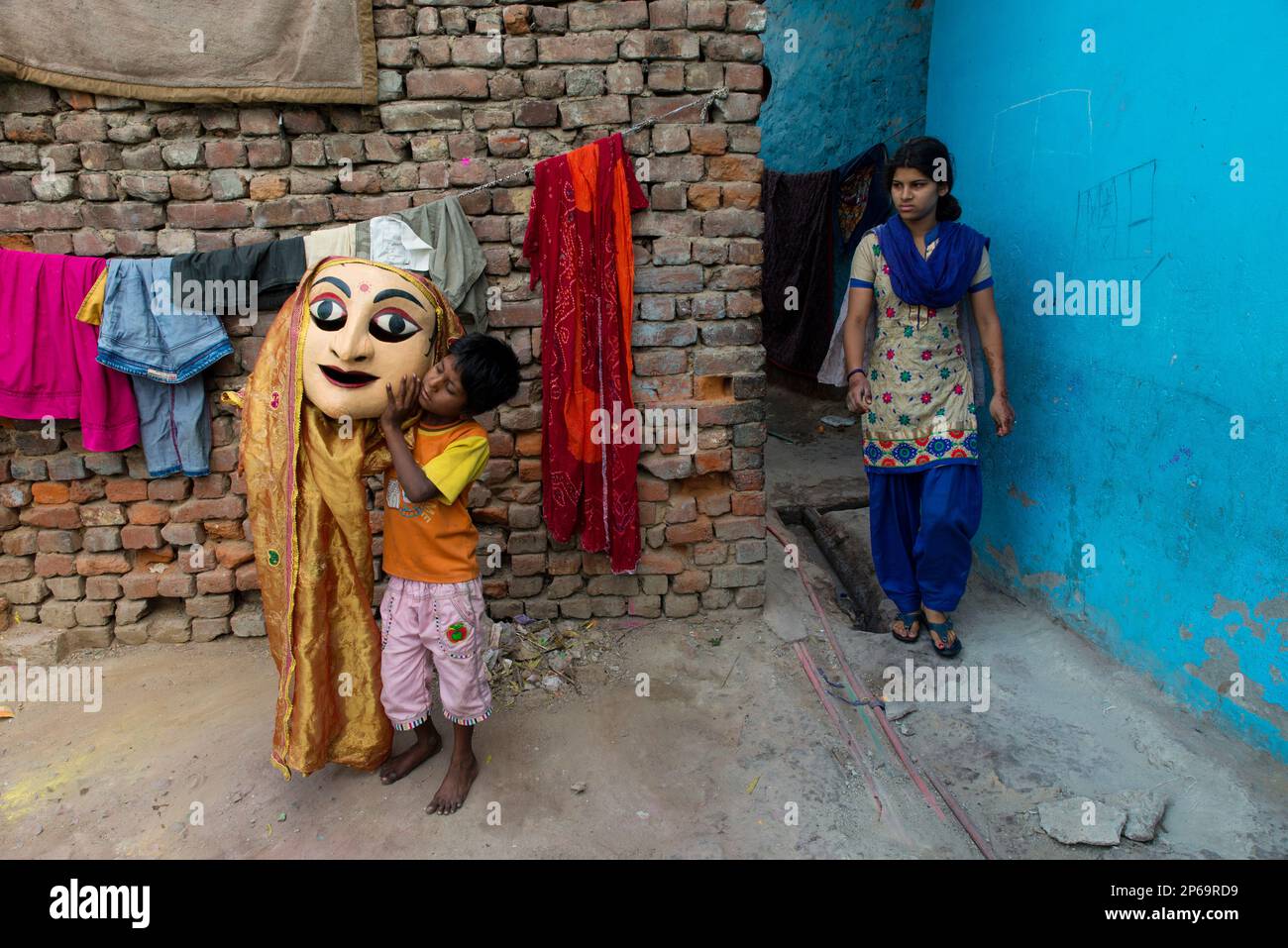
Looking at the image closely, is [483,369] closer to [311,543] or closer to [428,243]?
[311,543]

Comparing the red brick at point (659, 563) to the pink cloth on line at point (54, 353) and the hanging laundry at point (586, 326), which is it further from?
the pink cloth on line at point (54, 353)

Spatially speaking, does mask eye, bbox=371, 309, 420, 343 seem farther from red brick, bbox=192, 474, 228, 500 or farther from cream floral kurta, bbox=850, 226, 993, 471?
cream floral kurta, bbox=850, 226, 993, 471

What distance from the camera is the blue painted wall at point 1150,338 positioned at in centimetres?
255

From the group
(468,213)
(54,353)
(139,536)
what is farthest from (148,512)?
(468,213)

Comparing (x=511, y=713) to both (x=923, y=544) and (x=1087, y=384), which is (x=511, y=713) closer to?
(x=923, y=544)

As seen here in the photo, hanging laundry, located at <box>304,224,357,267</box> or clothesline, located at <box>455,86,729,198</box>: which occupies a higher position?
clothesline, located at <box>455,86,729,198</box>

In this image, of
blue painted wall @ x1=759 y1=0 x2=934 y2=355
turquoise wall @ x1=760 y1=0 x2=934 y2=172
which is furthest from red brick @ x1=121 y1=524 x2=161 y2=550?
turquoise wall @ x1=760 y1=0 x2=934 y2=172

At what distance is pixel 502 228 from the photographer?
326cm

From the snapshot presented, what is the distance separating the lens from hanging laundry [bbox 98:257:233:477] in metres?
3.15

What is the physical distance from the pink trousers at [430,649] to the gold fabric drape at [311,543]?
119 mm

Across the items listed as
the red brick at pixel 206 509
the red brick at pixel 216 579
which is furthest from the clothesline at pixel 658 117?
the red brick at pixel 216 579

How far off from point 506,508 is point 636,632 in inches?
32.1

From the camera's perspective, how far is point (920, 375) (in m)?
3.34

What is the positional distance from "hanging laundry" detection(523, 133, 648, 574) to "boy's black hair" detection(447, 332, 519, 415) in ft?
2.98
